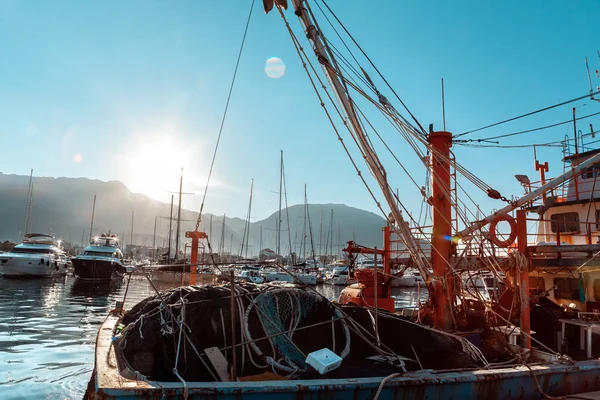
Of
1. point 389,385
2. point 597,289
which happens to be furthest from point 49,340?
point 597,289

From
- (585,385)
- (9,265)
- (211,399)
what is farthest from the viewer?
(9,265)

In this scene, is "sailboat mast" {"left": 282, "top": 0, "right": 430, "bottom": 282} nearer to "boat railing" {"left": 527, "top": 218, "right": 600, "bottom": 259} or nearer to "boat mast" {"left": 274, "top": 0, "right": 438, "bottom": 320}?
"boat mast" {"left": 274, "top": 0, "right": 438, "bottom": 320}

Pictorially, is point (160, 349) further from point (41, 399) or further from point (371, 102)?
point (371, 102)

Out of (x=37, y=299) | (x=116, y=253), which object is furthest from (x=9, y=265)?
(x=37, y=299)

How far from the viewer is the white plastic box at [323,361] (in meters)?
5.50

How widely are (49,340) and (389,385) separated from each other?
48.1ft

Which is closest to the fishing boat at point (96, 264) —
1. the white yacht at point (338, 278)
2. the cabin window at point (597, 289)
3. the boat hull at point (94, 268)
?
the boat hull at point (94, 268)

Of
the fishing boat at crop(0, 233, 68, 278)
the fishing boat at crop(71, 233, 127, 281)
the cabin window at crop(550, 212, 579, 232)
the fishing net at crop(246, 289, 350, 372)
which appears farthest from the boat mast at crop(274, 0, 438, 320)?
the fishing boat at crop(0, 233, 68, 278)

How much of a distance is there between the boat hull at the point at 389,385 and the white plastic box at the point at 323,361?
0.27m

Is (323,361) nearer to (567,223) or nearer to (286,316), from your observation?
(286,316)

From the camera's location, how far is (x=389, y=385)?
539cm

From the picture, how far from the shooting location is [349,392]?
5.19 meters

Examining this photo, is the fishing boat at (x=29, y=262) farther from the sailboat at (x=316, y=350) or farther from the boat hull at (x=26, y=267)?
the sailboat at (x=316, y=350)

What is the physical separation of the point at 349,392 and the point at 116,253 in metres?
44.7
